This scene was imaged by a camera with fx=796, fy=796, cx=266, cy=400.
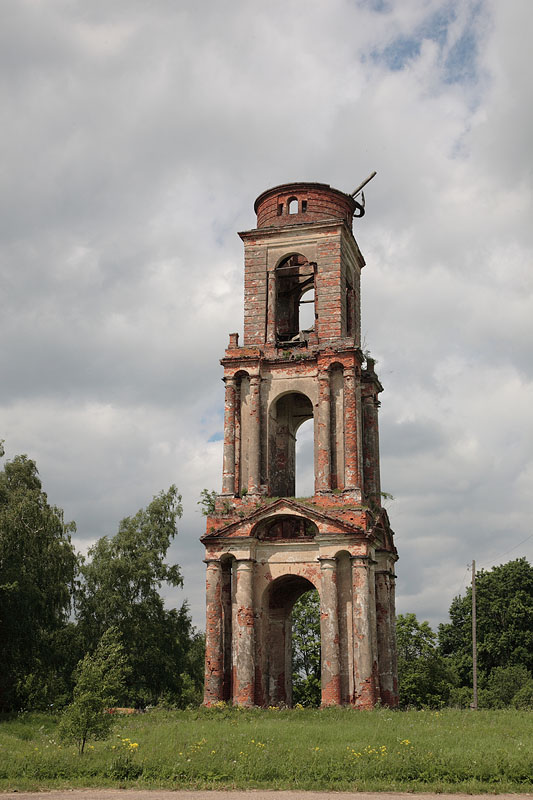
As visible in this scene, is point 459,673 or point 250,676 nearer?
point 250,676

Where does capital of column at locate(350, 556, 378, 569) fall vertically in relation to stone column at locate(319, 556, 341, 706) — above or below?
above

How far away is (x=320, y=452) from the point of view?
25.9 meters

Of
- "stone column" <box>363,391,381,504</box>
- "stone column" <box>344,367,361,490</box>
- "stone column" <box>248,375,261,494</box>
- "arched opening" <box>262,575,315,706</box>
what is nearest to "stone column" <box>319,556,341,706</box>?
"arched opening" <box>262,575,315,706</box>

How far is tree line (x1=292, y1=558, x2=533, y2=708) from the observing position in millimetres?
38500

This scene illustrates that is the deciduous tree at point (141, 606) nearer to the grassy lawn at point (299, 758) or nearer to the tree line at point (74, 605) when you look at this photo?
the tree line at point (74, 605)

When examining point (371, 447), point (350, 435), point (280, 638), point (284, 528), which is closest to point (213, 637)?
point (280, 638)

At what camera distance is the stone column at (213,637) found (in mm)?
23938

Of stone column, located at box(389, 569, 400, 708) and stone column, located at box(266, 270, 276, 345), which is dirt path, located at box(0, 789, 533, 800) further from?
stone column, located at box(266, 270, 276, 345)

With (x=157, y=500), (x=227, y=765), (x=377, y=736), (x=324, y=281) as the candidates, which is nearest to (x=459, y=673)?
(x=157, y=500)

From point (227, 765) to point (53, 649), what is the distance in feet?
59.7

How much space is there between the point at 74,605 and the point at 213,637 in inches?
453

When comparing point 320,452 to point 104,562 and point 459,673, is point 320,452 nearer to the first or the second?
point 104,562

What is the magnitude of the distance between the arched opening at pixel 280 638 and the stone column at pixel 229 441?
11.6 ft

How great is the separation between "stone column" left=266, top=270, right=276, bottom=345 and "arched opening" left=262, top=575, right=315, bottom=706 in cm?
832
